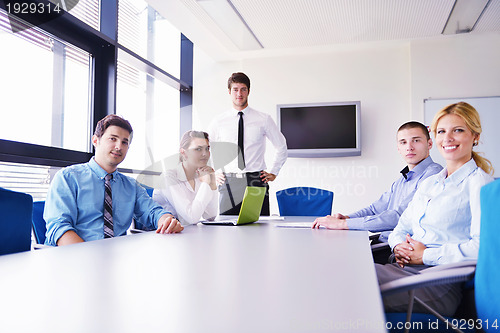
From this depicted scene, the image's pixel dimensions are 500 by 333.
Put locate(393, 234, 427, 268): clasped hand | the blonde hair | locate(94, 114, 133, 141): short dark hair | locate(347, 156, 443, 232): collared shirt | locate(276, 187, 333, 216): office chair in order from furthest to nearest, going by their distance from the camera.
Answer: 1. locate(276, 187, 333, 216): office chair
2. locate(94, 114, 133, 141): short dark hair
3. locate(347, 156, 443, 232): collared shirt
4. the blonde hair
5. locate(393, 234, 427, 268): clasped hand

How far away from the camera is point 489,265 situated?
105cm

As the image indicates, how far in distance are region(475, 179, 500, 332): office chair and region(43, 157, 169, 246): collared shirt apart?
1.67 meters

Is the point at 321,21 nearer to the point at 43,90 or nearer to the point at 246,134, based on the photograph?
the point at 246,134

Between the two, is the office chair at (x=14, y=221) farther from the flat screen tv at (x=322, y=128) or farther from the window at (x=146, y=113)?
the flat screen tv at (x=322, y=128)

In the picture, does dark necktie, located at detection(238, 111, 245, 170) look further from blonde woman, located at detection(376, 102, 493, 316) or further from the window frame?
blonde woman, located at detection(376, 102, 493, 316)

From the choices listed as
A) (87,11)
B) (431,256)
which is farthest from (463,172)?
(87,11)

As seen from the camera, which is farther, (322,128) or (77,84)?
(322,128)

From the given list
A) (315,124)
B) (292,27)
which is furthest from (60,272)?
(315,124)

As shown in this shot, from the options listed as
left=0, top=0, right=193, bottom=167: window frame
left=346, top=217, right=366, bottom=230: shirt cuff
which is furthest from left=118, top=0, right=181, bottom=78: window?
left=346, top=217, right=366, bottom=230: shirt cuff

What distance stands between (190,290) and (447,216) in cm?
124

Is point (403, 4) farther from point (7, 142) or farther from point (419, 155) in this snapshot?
point (7, 142)

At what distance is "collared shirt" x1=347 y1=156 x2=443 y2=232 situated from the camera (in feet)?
7.37

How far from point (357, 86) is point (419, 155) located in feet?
9.49

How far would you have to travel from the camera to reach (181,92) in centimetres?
598
